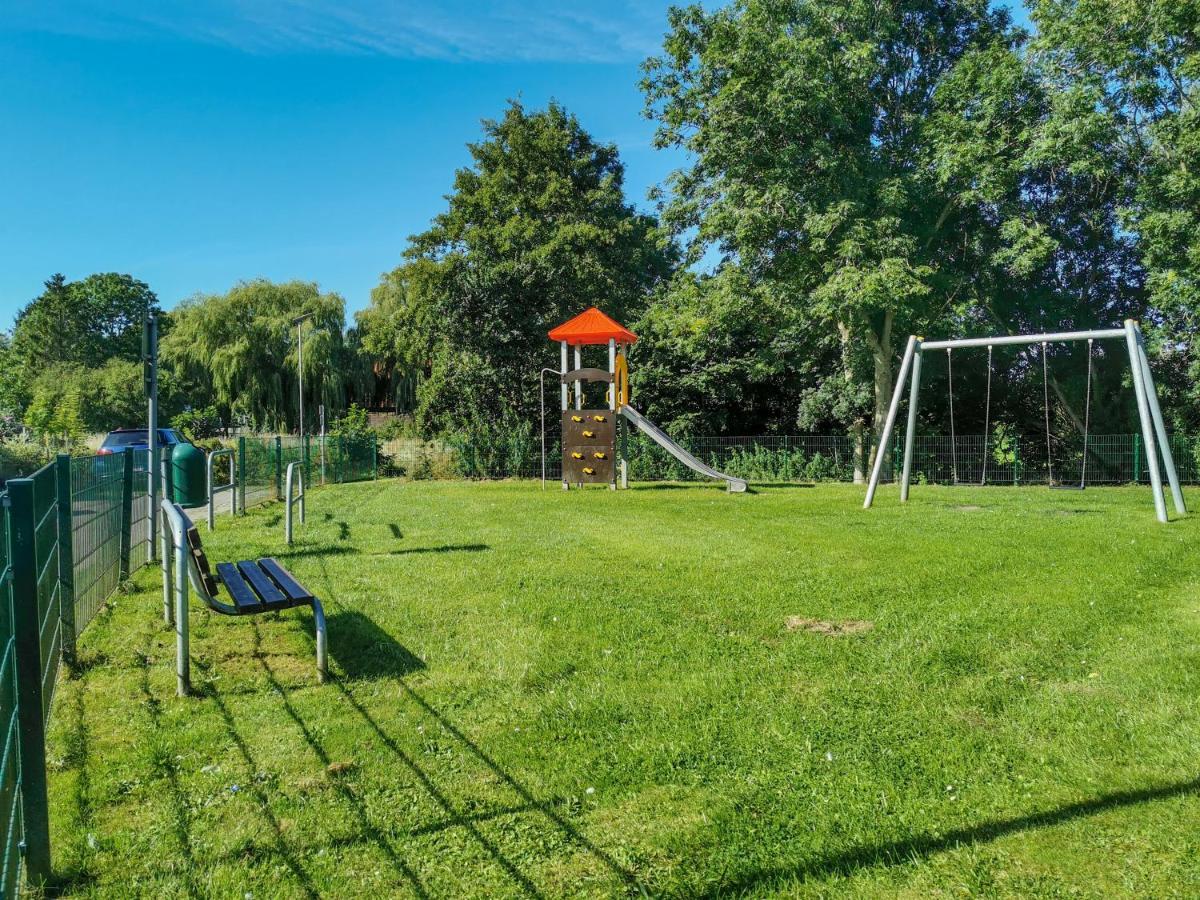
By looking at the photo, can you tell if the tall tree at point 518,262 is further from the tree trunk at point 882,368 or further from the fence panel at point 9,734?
the fence panel at point 9,734

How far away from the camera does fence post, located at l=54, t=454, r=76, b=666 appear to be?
513 cm

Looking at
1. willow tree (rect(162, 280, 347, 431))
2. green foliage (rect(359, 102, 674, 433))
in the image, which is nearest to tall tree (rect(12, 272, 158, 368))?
willow tree (rect(162, 280, 347, 431))

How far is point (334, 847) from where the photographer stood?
3004 mm

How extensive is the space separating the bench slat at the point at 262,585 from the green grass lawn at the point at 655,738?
42 cm

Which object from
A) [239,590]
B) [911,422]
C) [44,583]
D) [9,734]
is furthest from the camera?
[911,422]

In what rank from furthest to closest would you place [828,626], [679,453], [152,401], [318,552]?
[679,453] < [318,552] < [152,401] < [828,626]

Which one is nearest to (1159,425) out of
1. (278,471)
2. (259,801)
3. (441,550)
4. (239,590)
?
(441,550)

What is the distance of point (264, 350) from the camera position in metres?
36.7

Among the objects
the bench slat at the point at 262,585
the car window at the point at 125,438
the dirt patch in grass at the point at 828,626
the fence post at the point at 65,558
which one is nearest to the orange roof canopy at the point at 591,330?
the car window at the point at 125,438

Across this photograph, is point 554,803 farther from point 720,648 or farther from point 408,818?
point 720,648

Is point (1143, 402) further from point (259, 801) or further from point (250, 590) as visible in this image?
point (259, 801)

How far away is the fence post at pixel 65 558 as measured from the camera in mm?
5129

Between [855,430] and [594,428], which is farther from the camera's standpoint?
[855,430]

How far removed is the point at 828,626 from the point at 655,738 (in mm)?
2309
